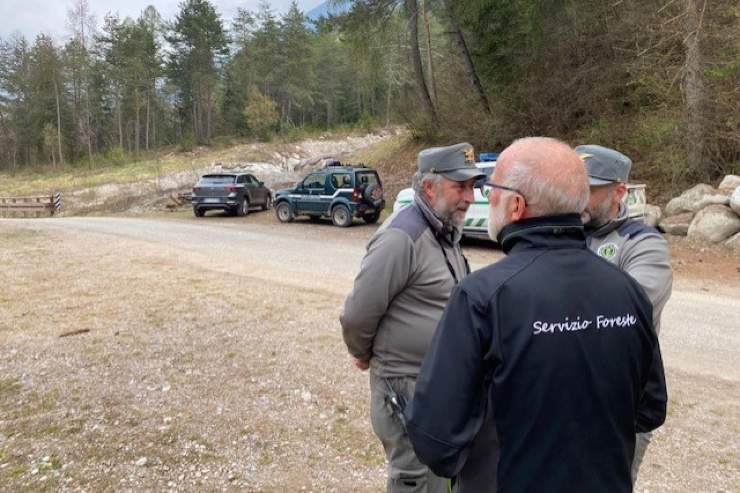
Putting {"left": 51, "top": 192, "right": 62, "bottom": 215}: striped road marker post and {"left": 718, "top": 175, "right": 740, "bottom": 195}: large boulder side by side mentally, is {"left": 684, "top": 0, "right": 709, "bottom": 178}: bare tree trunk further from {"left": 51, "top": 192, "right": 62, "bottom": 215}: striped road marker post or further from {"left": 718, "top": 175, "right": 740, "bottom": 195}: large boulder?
{"left": 51, "top": 192, "right": 62, "bottom": 215}: striped road marker post

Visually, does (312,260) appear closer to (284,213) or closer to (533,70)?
(284,213)

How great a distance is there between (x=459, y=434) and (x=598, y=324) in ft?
1.58

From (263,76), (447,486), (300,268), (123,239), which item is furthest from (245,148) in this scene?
(447,486)

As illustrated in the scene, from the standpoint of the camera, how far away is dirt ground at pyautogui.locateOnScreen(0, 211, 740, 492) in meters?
3.37

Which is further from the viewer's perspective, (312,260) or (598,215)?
(312,260)

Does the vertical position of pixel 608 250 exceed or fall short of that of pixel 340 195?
it exceeds it

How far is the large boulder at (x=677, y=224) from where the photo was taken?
446 inches

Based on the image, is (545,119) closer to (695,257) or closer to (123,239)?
(695,257)

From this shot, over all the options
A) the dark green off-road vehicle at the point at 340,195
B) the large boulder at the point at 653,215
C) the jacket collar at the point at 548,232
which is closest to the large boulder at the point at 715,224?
the large boulder at the point at 653,215

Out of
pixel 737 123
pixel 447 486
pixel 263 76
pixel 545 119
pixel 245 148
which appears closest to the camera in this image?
pixel 447 486

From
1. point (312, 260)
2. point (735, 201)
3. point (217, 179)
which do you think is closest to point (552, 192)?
point (312, 260)

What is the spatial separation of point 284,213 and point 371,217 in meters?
3.21

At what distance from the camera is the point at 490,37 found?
1964cm

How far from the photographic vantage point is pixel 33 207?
27.2 metres
